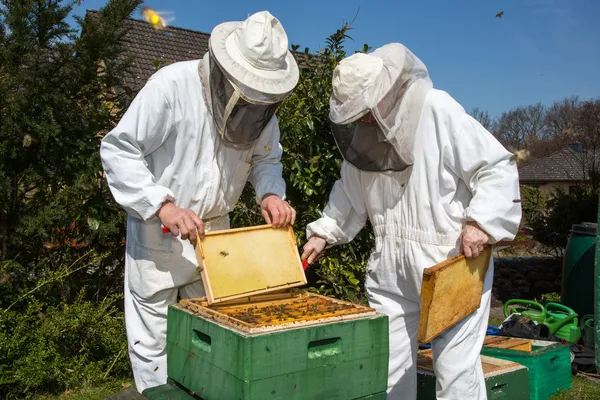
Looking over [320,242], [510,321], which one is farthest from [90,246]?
[510,321]

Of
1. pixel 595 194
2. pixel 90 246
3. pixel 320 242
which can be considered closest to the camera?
pixel 320 242

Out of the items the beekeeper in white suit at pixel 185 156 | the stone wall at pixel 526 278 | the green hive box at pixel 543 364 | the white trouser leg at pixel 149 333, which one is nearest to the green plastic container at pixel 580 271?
the stone wall at pixel 526 278

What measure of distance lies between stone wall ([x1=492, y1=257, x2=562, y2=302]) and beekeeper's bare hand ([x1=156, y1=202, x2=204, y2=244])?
600 cm

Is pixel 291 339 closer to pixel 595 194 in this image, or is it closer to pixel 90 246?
pixel 90 246

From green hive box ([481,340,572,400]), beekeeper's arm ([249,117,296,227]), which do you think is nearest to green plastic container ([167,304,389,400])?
beekeeper's arm ([249,117,296,227])

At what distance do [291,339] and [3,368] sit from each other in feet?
7.59

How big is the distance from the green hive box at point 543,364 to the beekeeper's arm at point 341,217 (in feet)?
4.72

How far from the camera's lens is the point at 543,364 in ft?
12.2

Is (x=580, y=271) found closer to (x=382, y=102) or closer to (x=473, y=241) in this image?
(x=473, y=241)

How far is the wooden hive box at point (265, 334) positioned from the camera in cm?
191

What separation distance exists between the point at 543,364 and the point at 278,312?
2.27 meters

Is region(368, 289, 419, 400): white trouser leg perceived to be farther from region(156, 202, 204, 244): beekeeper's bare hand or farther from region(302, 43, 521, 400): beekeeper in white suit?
region(156, 202, 204, 244): beekeeper's bare hand

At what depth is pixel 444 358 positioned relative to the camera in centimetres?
246

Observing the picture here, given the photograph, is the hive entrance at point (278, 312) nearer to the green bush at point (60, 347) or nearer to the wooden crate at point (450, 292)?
the wooden crate at point (450, 292)
